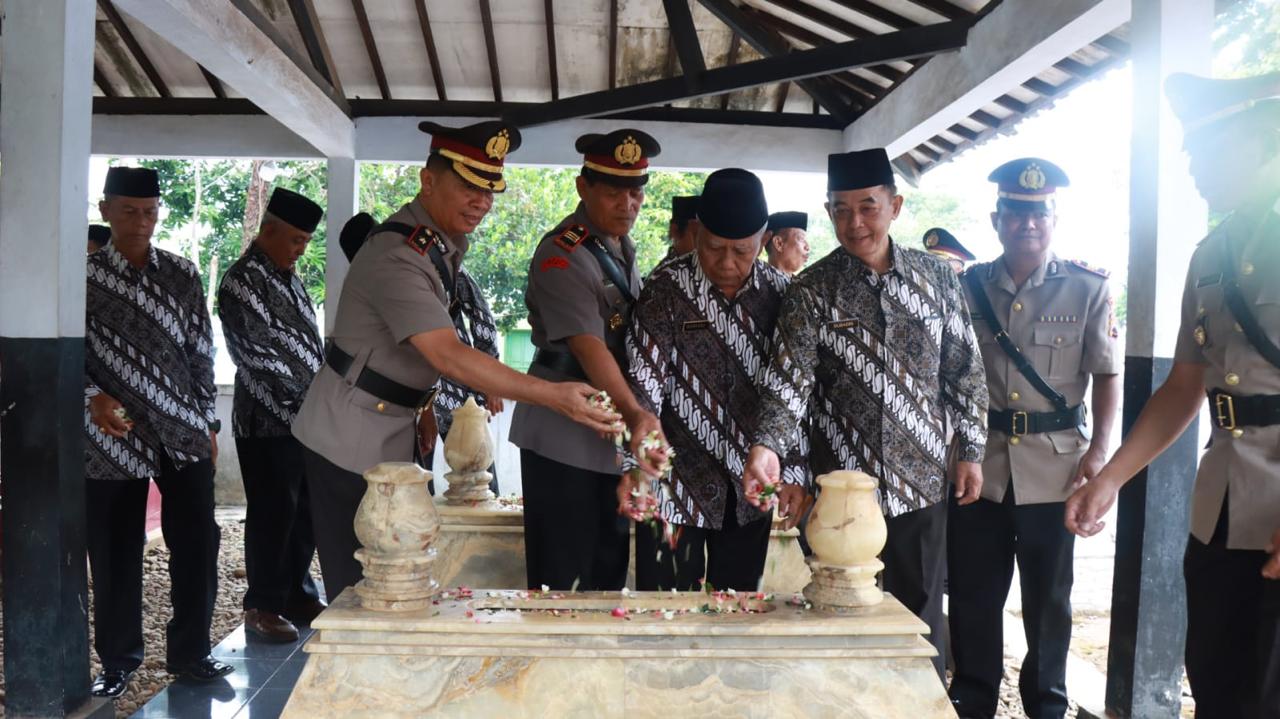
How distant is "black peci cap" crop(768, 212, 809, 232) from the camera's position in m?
5.22

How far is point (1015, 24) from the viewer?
502 centimetres

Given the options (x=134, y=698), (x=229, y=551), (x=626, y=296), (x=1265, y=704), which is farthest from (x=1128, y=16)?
(x=229, y=551)

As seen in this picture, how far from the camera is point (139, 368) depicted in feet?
13.2

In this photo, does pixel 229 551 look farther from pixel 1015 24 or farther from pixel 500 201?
pixel 500 201

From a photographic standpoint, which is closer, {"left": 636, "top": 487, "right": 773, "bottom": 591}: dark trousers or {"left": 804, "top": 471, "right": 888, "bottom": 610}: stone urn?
{"left": 804, "top": 471, "right": 888, "bottom": 610}: stone urn

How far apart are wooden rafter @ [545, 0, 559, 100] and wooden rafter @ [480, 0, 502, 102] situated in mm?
399

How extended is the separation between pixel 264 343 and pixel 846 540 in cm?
335

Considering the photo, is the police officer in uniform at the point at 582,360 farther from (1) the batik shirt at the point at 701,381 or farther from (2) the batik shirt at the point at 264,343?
(2) the batik shirt at the point at 264,343

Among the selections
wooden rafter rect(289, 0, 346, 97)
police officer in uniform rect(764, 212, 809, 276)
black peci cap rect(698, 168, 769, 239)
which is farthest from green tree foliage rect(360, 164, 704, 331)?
black peci cap rect(698, 168, 769, 239)

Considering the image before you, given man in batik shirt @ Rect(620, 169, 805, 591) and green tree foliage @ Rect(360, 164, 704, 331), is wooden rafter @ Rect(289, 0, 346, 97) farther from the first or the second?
green tree foliage @ Rect(360, 164, 704, 331)

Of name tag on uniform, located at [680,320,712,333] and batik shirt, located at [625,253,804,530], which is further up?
name tag on uniform, located at [680,320,712,333]

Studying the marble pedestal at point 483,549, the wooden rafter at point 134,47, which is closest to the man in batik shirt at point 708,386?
the marble pedestal at point 483,549

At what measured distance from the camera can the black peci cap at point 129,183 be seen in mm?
4008

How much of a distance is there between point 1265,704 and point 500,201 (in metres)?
14.8
